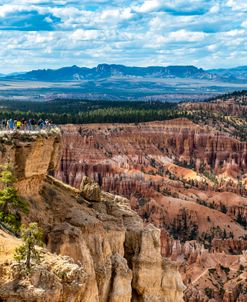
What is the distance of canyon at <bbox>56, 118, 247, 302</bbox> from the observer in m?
78.1

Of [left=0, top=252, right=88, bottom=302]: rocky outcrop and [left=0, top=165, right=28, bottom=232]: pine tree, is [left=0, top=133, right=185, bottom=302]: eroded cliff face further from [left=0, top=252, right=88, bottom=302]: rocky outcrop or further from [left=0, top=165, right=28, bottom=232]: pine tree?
[left=0, top=252, right=88, bottom=302]: rocky outcrop

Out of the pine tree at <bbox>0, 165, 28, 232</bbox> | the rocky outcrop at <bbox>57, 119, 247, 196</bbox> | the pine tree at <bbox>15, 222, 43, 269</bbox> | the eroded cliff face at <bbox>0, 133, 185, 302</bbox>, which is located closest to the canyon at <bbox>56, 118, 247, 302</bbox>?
the rocky outcrop at <bbox>57, 119, 247, 196</bbox>

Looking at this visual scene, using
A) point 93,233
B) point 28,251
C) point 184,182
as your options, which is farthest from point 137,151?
point 28,251

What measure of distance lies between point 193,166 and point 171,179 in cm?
2713

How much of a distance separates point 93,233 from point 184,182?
364ft

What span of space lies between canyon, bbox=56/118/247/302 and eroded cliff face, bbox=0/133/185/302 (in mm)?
35163

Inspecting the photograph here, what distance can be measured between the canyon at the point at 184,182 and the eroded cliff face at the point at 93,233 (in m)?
35.2

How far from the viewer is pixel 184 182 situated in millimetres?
139250

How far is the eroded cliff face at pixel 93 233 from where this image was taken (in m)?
27.5

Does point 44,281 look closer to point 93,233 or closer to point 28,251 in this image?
point 28,251

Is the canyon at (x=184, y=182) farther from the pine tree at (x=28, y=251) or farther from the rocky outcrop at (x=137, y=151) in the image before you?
the pine tree at (x=28, y=251)

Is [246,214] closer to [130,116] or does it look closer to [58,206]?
[130,116]

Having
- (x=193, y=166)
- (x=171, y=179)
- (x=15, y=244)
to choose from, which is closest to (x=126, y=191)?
(x=171, y=179)

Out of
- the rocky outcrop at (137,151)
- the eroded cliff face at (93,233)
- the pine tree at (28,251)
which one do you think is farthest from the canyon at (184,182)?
the pine tree at (28,251)
